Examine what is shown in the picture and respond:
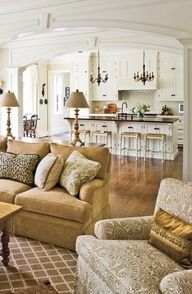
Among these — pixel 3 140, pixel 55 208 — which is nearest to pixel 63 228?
pixel 55 208

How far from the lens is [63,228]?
354 centimetres

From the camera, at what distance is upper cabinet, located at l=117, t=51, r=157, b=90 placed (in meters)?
11.0

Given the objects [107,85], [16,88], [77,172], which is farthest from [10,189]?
[107,85]

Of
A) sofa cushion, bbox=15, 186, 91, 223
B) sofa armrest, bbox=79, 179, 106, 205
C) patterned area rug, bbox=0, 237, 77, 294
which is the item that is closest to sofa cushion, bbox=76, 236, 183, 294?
patterned area rug, bbox=0, 237, 77, 294

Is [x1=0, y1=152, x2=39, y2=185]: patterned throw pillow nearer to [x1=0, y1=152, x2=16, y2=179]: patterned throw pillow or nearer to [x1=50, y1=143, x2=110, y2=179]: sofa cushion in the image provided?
[x1=0, y1=152, x2=16, y2=179]: patterned throw pillow

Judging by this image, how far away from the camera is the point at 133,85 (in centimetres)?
1132

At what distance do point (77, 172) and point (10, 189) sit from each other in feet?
2.63

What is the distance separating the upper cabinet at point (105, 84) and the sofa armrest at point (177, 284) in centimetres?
1010

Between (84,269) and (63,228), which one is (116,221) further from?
(63,228)

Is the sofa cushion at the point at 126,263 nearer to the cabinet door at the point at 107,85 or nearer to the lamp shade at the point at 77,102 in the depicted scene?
the lamp shade at the point at 77,102

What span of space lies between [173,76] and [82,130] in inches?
143

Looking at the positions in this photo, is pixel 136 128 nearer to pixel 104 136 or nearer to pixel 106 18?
pixel 104 136

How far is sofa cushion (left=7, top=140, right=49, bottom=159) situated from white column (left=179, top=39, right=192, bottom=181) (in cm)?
174

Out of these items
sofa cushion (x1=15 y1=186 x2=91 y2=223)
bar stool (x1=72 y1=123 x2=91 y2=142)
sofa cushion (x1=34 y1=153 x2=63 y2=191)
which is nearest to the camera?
sofa cushion (x1=15 y1=186 x2=91 y2=223)
